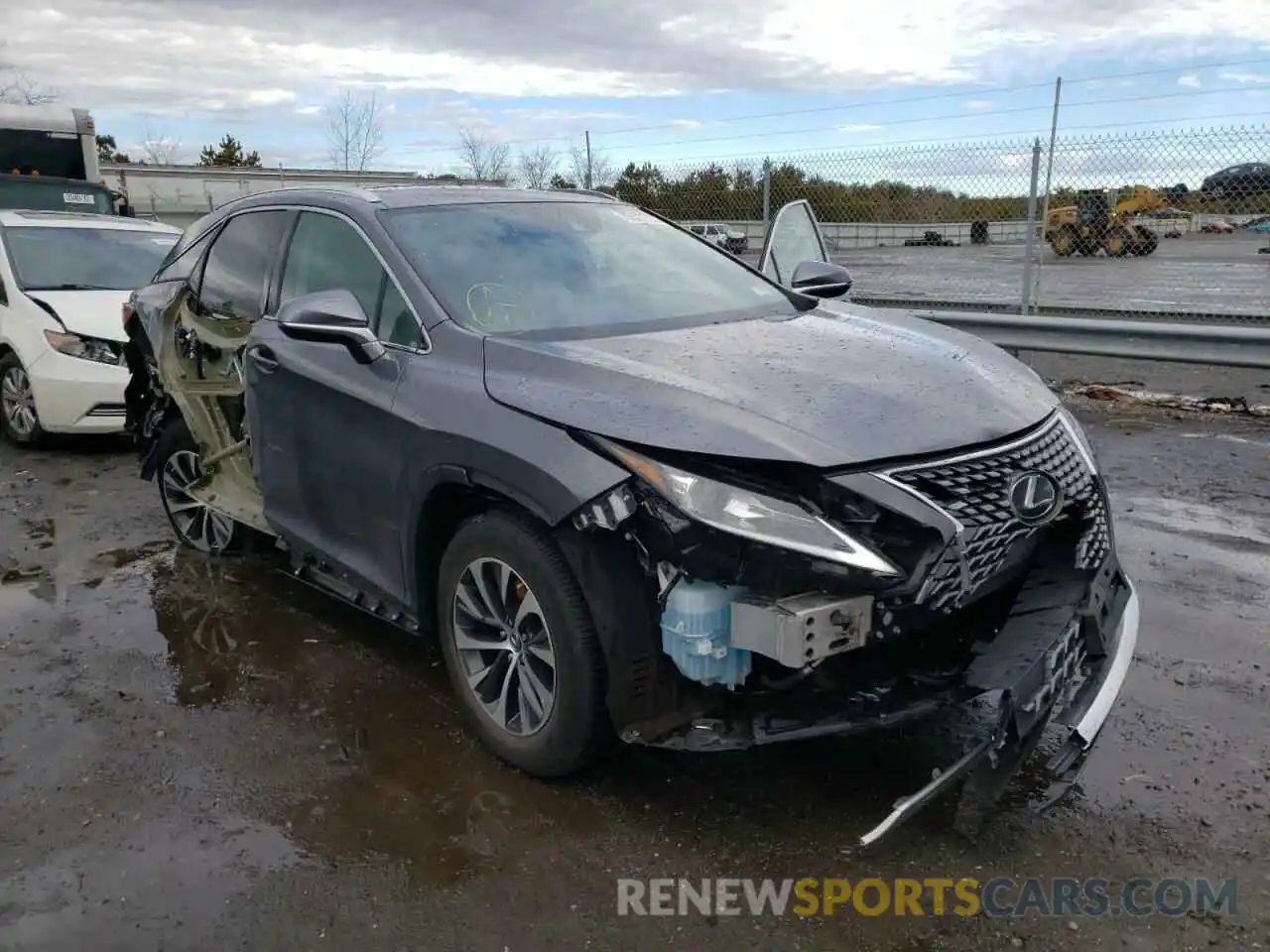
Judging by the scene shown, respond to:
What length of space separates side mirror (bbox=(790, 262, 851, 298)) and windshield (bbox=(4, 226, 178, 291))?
19.5 feet

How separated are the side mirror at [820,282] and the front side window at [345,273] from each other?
1890mm

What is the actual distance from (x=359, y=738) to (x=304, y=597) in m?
1.55

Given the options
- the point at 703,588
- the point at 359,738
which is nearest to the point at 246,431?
the point at 359,738

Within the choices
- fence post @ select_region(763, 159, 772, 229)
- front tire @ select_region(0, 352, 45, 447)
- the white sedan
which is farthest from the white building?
front tire @ select_region(0, 352, 45, 447)

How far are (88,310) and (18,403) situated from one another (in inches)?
36.2

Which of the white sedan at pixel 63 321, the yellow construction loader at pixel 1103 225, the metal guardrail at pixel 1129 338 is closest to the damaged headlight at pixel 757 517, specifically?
the metal guardrail at pixel 1129 338

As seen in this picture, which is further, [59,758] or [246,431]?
[246,431]

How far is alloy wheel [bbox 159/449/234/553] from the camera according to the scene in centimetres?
557

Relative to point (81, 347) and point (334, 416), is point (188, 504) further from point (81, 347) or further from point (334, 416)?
point (81, 347)

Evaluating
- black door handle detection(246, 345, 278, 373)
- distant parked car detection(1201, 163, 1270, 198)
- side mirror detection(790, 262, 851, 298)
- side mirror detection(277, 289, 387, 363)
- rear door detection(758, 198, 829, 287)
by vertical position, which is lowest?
black door handle detection(246, 345, 278, 373)

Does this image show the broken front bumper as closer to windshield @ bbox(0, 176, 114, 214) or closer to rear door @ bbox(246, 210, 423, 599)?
rear door @ bbox(246, 210, 423, 599)

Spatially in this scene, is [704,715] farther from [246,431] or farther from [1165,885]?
[246,431]

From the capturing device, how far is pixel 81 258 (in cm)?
898

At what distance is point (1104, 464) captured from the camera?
22.6ft
